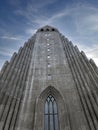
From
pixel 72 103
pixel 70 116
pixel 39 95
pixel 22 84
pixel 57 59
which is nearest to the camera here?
pixel 70 116

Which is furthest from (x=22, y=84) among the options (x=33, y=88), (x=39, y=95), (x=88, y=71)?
(x=88, y=71)

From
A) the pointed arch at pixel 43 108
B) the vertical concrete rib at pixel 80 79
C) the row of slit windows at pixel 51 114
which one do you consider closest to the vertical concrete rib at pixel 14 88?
the pointed arch at pixel 43 108

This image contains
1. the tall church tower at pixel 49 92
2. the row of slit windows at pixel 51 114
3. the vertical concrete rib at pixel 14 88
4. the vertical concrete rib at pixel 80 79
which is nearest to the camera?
the vertical concrete rib at pixel 80 79

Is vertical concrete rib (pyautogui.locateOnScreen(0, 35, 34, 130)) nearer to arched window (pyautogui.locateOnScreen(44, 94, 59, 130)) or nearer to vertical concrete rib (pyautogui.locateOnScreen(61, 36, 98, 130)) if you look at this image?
arched window (pyautogui.locateOnScreen(44, 94, 59, 130))

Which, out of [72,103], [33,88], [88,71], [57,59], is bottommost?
[72,103]

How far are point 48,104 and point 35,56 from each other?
13027 mm

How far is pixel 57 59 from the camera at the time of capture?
28.0 meters

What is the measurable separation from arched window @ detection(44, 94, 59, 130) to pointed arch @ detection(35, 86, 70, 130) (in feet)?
1.48

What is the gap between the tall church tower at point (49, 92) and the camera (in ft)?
55.0

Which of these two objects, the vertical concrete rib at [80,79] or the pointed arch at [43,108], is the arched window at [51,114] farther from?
the vertical concrete rib at [80,79]

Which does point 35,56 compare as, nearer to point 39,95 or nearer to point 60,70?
point 60,70

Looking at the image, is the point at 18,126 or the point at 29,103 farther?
the point at 29,103

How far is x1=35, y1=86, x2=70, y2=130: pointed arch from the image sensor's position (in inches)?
667

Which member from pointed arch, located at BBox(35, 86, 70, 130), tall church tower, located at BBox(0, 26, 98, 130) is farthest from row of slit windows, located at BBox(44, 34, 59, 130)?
pointed arch, located at BBox(35, 86, 70, 130)
